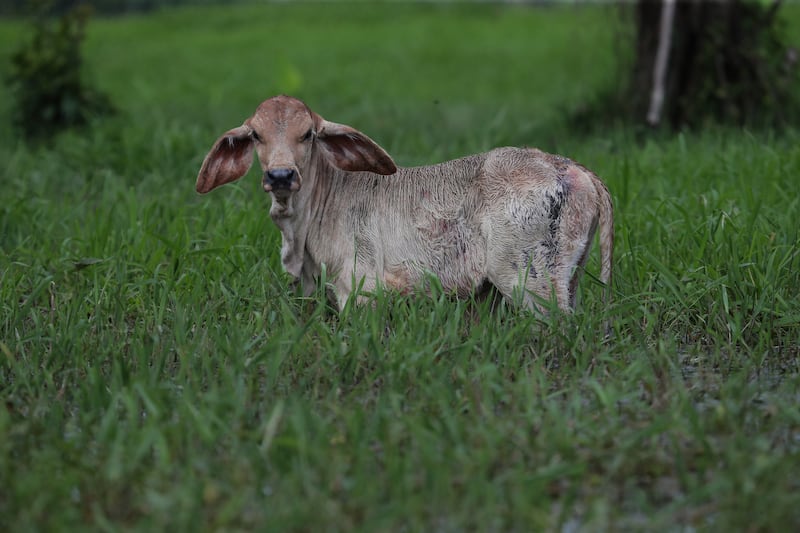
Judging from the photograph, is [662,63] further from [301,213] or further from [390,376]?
[390,376]

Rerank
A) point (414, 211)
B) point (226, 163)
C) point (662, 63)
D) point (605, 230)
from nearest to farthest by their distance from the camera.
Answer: point (605, 230), point (414, 211), point (226, 163), point (662, 63)

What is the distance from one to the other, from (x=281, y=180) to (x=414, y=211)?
2.07 ft

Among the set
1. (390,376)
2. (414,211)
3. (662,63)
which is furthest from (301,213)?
(662,63)

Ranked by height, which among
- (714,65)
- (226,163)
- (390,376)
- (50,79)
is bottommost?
(50,79)

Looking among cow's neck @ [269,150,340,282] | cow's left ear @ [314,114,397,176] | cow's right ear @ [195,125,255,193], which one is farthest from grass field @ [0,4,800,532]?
cow's left ear @ [314,114,397,176]

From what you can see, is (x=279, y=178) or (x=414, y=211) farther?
(x=414, y=211)

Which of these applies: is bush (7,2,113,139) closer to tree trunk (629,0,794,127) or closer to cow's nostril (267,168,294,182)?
tree trunk (629,0,794,127)

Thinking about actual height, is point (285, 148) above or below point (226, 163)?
above

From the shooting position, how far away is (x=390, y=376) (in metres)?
4.09

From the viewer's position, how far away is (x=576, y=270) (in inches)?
183

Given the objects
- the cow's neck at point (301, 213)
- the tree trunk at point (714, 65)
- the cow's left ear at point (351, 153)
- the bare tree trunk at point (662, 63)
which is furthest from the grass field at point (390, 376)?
the tree trunk at point (714, 65)

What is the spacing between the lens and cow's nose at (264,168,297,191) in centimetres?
450

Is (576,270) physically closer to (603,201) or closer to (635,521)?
(603,201)

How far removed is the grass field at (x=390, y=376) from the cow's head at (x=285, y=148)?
496 millimetres
